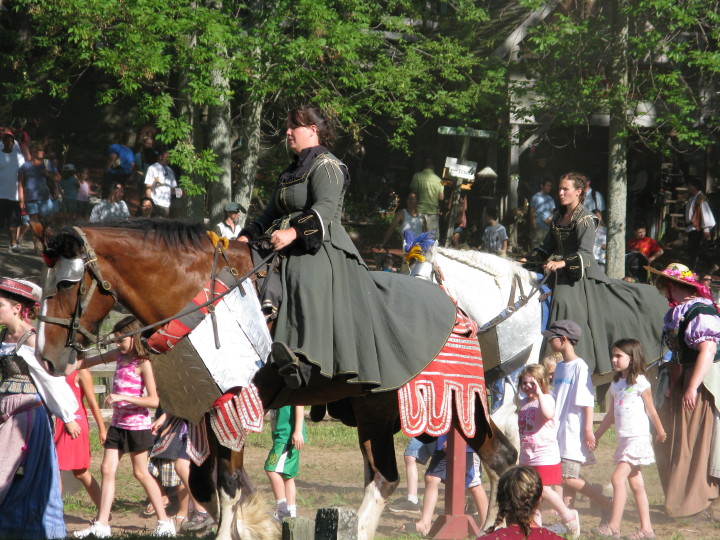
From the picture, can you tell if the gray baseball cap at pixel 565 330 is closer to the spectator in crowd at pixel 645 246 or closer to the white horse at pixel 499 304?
the white horse at pixel 499 304

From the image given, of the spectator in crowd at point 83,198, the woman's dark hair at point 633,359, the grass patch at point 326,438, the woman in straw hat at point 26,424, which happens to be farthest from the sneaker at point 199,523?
the spectator in crowd at point 83,198

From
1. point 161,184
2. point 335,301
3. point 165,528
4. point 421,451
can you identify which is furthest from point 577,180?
point 161,184

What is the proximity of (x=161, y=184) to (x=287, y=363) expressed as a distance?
11.9m

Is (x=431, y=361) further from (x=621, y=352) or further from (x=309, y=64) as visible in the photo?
(x=309, y=64)

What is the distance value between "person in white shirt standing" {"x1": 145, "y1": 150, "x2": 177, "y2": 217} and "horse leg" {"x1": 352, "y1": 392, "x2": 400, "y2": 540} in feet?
35.8

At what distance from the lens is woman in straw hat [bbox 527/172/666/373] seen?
27.1ft

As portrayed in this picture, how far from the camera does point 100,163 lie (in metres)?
22.6

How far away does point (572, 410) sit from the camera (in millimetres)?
7469

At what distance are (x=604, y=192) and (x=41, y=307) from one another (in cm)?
2062

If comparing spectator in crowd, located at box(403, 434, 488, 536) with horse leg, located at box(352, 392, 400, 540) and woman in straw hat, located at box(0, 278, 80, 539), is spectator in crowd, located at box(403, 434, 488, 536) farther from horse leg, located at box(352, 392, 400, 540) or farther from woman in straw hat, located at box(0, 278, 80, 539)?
woman in straw hat, located at box(0, 278, 80, 539)

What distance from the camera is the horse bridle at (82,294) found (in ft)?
16.4

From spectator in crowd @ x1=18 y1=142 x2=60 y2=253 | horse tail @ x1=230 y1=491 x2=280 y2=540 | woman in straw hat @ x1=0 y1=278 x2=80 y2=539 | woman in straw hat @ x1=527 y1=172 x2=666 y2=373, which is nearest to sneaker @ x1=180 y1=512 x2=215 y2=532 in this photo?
woman in straw hat @ x1=0 y1=278 x2=80 y2=539

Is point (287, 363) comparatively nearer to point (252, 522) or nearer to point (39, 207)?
point (252, 522)

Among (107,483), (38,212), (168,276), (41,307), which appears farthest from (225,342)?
(38,212)
